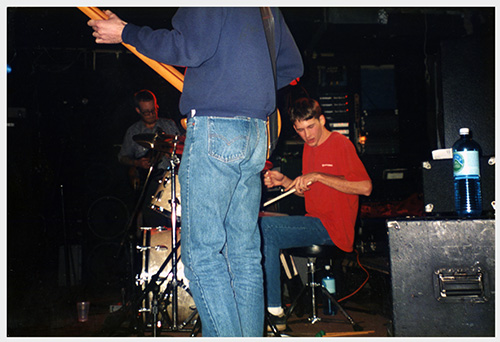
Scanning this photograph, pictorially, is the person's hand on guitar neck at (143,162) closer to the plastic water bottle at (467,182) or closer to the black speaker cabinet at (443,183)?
the black speaker cabinet at (443,183)

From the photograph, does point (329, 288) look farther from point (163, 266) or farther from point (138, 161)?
point (138, 161)

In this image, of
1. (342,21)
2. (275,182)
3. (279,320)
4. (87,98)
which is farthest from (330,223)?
(87,98)

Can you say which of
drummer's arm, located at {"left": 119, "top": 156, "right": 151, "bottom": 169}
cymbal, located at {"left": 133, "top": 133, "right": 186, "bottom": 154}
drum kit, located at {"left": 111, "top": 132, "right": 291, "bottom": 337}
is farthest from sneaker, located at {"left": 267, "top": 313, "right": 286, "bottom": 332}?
drummer's arm, located at {"left": 119, "top": 156, "right": 151, "bottom": 169}

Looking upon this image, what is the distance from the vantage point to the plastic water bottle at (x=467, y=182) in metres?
2.05

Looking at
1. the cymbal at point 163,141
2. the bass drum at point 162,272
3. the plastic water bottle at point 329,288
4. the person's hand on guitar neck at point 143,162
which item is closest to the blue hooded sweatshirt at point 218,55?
the cymbal at point 163,141

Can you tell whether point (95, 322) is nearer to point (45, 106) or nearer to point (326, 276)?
point (326, 276)

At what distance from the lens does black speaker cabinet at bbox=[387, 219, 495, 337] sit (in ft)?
5.63

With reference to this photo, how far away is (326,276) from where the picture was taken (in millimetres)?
3443

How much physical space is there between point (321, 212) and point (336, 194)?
0.14m

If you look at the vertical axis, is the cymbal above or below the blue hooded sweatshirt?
below

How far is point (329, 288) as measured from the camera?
333cm

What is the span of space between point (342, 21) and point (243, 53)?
332 centimetres

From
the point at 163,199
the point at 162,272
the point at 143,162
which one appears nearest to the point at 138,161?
the point at 143,162

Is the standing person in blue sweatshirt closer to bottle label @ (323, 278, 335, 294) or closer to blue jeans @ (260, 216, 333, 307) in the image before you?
blue jeans @ (260, 216, 333, 307)
